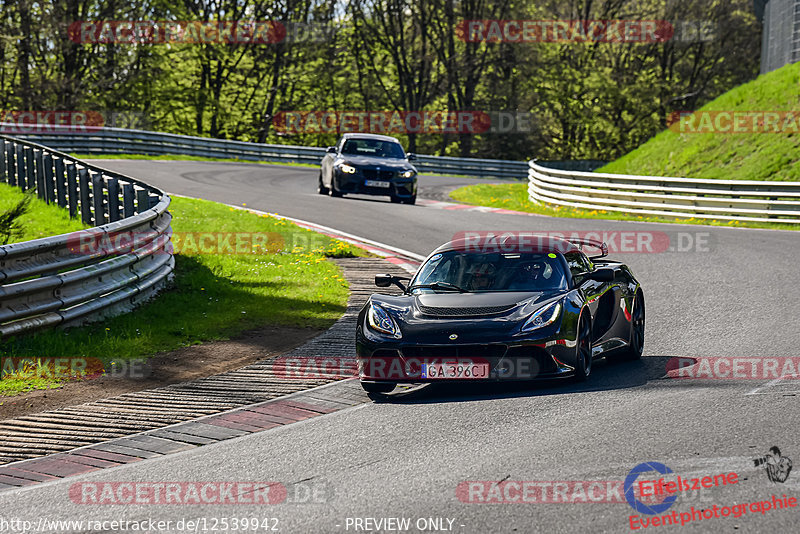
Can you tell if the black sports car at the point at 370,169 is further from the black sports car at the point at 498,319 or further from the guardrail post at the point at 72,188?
the black sports car at the point at 498,319

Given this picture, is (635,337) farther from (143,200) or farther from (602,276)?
(143,200)

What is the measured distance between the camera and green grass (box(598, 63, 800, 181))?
89.5ft

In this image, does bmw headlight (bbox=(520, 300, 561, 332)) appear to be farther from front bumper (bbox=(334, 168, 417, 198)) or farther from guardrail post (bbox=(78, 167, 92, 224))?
front bumper (bbox=(334, 168, 417, 198))

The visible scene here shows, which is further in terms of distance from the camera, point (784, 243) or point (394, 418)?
point (784, 243)

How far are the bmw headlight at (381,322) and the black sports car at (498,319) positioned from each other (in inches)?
0.4

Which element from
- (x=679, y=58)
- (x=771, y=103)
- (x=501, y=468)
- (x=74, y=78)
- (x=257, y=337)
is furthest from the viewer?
(x=679, y=58)

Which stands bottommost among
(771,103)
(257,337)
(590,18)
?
(257,337)

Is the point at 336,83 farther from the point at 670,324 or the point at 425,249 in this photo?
the point at 670,324

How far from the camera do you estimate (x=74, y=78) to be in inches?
1954

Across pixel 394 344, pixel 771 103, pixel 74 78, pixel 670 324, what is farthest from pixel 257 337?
pixel 74 78

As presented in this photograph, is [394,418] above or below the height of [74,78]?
below

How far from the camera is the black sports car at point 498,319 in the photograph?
7.93m

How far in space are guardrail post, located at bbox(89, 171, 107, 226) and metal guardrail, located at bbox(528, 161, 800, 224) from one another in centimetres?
1406

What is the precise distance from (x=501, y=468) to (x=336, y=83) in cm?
5764
